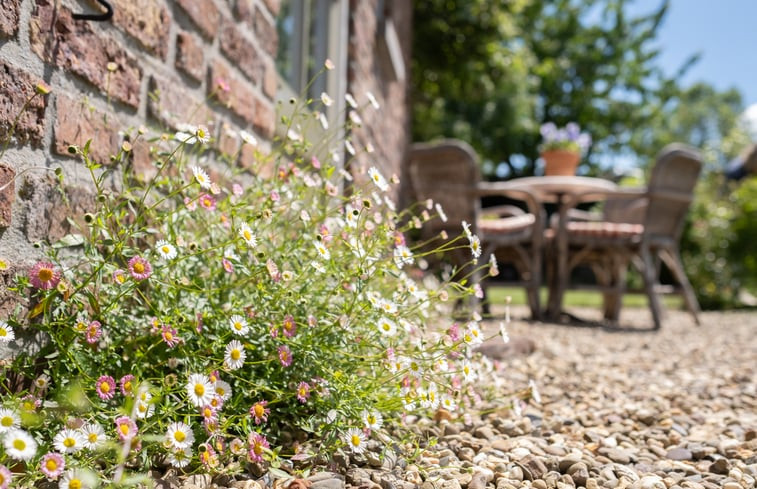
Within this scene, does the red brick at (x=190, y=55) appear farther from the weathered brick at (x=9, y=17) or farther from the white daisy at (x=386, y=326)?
the white daisy at (x=386, y=326)

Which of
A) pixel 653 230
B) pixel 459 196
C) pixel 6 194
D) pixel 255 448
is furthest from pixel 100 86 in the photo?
pixel 653 230

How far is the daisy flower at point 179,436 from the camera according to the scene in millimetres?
889

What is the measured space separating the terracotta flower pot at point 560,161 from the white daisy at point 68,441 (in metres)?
4.91

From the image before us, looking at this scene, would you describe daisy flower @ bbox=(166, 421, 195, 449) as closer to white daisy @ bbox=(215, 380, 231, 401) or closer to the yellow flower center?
white daisy @ bbox=(215, 380, 231, 401)

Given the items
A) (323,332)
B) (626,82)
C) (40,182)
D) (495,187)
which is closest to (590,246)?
(495,187)

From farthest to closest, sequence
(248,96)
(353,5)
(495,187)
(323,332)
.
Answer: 1. (495,187)
2. (353,5)
3. (248,96)
4. (323,332)

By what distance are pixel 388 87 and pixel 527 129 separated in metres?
9.18

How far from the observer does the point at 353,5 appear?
3.48m

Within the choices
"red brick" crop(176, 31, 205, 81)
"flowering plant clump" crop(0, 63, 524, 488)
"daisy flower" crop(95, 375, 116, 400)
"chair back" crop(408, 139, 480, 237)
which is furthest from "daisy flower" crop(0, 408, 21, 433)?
"chair back" crop(408, 139, 480, 237)

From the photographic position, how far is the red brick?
1635 mm

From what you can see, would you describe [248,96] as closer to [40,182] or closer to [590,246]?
[40,182]

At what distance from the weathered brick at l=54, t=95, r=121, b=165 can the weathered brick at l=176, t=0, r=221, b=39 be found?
0.44 metres

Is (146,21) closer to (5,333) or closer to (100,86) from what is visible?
(100,86)

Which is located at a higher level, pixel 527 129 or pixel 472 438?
pixel 527 129
